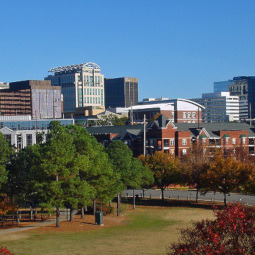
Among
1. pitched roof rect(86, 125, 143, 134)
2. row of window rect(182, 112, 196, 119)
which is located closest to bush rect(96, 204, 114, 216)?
pitched roof rect(86, 125, 143, 134)

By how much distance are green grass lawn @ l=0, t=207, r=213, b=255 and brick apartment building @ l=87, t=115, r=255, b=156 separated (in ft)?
132

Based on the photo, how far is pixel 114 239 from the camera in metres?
38.0

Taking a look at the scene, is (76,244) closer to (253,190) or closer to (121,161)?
(121,161)

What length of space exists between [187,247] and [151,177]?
134 feet

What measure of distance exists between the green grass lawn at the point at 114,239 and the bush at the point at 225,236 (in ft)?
44.9

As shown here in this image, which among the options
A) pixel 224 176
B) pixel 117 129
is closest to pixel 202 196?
pixel 224 176

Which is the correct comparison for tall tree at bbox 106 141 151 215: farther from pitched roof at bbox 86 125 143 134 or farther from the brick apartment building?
pitched roof at bbox 86 125 143 134

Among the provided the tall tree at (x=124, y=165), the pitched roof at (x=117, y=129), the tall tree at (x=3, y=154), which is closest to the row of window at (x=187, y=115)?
the pitched roof at (x=117, y=129)

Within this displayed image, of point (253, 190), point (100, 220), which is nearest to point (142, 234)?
point (100, 220)

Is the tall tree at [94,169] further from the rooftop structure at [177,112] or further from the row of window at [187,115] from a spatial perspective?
the row of window at [187,115]

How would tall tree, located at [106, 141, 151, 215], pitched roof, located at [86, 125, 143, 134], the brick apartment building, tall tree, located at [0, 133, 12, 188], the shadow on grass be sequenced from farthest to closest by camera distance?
pitched roof, located at [86, 125, 143, 134] < the brick apartment building < the shadow on grass < tall tree, located at [106, 141, 151, 215] < tall tree, located at [0, 133, 12, 188]

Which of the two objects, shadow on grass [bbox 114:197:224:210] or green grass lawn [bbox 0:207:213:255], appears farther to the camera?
shadow on grass [bbox 114:197:224:210]

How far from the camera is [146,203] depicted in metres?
62.0

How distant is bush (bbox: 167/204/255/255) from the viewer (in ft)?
60.2
